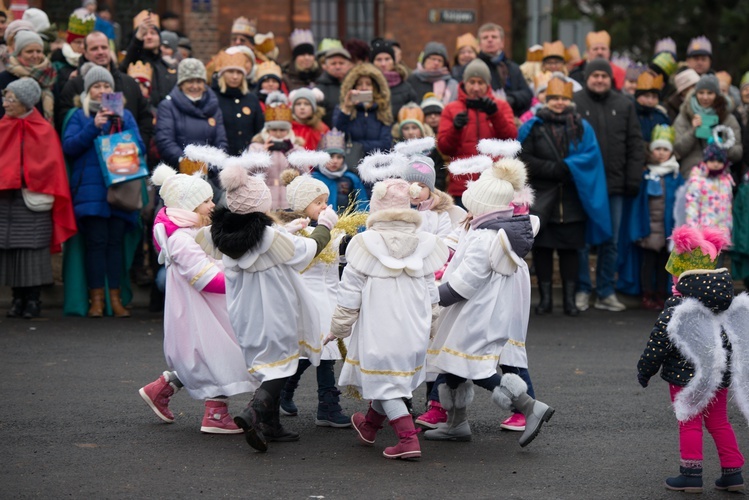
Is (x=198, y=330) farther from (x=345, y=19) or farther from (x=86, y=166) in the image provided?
(x=345, y=19)

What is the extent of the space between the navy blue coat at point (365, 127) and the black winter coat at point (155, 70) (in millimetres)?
1998

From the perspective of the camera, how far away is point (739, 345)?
22.0 ft

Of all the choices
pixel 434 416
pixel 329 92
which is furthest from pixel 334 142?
pixel 434 416

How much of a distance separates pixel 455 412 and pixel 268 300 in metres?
1.35

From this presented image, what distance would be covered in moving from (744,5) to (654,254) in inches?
660

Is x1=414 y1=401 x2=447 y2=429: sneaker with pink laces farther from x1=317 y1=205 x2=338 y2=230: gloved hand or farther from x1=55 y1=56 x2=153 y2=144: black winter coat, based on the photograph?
x1=55 y1=56 x2=153 y2=144: black winter coat

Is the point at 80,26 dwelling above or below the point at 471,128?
above

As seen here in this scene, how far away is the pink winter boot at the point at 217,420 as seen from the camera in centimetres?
787

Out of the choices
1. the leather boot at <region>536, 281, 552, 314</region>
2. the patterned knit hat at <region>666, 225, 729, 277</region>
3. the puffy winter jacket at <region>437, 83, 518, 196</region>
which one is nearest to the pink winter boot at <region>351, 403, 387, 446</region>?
the patterned knit hat at <region>666, 225, 729, 277</region>

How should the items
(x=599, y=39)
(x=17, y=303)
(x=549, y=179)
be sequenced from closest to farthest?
1. (x=17, y=303)
2. (x=549, y=179)
3. (x=599, y=39)

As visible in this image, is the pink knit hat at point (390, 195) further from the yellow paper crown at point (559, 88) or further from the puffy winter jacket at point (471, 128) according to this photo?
the yellow paper crown at point (559, 88)

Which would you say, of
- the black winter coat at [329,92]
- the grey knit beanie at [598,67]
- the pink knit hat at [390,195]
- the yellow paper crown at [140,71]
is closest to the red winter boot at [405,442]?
the pink knit hat at [390,195]

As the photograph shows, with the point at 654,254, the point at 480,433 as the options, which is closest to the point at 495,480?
the point at 480,433

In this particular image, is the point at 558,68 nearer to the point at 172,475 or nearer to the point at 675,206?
the point at 675,206
